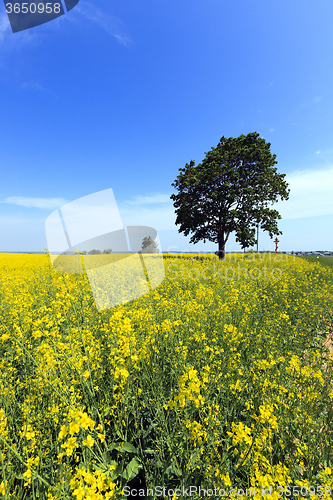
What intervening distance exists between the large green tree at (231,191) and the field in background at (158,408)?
18854mm

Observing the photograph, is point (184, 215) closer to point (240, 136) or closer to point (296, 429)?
point (240, 136)

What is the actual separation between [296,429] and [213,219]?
22.6 meters

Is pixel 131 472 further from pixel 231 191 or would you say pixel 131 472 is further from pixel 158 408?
pixel 231 191

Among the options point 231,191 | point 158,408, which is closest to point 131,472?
point 158,408

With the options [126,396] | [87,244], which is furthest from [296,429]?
[87,244]

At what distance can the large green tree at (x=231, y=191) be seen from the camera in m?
21.7

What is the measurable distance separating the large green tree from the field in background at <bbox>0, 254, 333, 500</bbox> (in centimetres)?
1885

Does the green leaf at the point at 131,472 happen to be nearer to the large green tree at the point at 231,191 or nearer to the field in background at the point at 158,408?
the field in background at the point at 158,408

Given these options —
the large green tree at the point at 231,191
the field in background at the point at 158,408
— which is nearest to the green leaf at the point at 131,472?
the field in background at the point at 158,408

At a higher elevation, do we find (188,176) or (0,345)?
(188,176)

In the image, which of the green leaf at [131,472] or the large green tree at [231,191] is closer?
the green leaf at [131,472]

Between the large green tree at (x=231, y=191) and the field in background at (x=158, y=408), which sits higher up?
the large green tree at (x=231, y=191)

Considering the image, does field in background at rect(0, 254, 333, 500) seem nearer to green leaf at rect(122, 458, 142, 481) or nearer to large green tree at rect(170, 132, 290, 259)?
green leaf at rect(122, 458, 142, 481)

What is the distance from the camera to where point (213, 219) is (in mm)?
23578
